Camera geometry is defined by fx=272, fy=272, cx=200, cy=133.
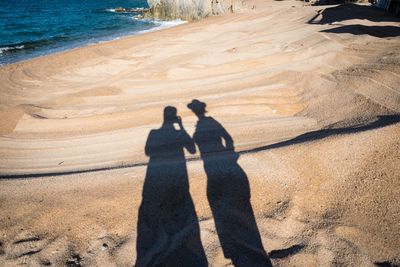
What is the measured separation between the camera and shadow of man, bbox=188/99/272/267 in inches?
109

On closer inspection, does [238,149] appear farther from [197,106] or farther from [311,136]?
[197,106]

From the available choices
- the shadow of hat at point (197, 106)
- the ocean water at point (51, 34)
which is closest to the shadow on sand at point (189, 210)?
the shadow of hat at point (197, 106)

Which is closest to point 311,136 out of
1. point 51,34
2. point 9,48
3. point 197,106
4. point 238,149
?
point 238,149

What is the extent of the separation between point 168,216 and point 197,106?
11.4 ft

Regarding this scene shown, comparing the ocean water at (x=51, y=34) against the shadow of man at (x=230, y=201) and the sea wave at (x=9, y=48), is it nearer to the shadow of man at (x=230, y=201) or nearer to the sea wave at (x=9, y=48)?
the sea wave at (x=9, y=48)

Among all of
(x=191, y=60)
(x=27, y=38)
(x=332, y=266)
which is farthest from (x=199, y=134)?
(x=27, y=38)

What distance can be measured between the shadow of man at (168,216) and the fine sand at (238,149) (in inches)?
4.4

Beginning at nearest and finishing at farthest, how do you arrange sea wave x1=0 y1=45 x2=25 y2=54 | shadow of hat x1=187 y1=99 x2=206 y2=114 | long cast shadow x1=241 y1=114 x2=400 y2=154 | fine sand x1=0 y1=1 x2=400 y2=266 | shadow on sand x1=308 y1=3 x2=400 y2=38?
fine sand x1=0 y1=1 x2=400 y2=266
long cast shadow x1=241 y1=114 x2=400 y2=154
shadow of hat x1=187 y1=99 x2=206 y2=114
shadow on sand x1=308 y1=3 x2=400 y2=38
sea wave x1=0 y1=45 x2=25 y2=54

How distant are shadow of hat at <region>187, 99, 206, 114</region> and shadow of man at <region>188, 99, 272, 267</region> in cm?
120

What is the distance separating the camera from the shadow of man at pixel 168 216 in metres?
2.79

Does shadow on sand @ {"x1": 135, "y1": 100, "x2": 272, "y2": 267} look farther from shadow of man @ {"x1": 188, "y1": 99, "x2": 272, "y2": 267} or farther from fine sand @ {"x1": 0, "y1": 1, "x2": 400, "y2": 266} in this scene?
fine sand @ {"x1": 0, "y1": 1, "x2": 400, "y2": 266}

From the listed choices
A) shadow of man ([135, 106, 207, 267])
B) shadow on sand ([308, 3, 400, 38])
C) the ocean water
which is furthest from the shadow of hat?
the ocean water

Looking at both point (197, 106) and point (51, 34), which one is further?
point (51, 34)

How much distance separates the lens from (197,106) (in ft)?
20.8
